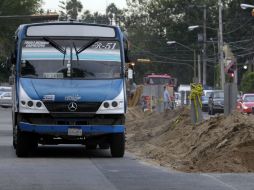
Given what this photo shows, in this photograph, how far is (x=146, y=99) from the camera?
4756cm

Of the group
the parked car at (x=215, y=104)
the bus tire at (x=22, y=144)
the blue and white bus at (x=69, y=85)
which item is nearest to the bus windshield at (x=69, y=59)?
the blue and white bus at (x=69, y=85)

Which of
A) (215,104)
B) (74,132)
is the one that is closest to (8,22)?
(215,104)

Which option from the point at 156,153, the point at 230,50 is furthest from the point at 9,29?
the point at 156,153

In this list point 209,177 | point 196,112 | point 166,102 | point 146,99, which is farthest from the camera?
point 146,99

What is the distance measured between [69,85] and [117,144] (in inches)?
73.8

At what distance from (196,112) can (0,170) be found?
11.4 m

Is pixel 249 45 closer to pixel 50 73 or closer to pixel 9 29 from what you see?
pixel 9 29

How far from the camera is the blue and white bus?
17.7m

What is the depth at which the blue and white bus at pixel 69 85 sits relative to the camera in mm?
17656

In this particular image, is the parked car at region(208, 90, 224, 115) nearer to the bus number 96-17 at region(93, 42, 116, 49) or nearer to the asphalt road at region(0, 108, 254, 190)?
the bus number 96-17 at region(93, 42, 116, 49)

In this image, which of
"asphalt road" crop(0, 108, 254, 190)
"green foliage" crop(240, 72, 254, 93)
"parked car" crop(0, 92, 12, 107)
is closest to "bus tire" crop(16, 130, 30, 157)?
"asphalt road" crop(0, 108, 254, 190)

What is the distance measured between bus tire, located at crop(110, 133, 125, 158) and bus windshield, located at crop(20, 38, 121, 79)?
55.2 inches

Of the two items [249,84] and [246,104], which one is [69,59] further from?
[249,84]

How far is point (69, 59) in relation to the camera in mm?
18547
